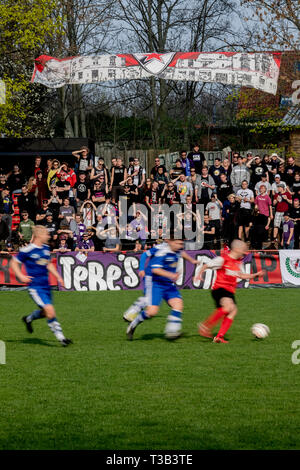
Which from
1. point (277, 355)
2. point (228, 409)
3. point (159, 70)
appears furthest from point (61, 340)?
point (159, 70)

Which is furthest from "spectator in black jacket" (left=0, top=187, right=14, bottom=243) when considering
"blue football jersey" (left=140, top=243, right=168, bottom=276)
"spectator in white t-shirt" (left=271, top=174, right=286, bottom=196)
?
"blue football jersey" (left=140, top=243, right=168, bottom=276)

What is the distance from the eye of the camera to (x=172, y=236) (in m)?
22.4

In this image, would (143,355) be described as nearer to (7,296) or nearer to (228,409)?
(228,409)

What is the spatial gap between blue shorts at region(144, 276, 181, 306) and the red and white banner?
15038mm

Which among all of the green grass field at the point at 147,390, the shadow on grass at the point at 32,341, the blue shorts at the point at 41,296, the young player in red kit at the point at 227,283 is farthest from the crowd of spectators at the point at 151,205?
the young player in red kit at the point at 227,283

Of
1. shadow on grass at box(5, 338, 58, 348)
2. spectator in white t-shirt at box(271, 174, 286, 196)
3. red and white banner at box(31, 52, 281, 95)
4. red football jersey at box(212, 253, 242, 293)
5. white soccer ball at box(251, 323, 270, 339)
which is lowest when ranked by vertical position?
shadow on grass at box(5, 338, 58, 348)

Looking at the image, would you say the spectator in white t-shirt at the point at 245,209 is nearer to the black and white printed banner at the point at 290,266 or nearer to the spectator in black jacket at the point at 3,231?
the black and white printed banner at the point at 290,266

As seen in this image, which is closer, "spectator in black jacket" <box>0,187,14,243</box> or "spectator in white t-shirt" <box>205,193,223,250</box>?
"spectator in white t-shirt" <box>205,193,223,250</box>

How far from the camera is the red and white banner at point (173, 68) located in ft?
81.0

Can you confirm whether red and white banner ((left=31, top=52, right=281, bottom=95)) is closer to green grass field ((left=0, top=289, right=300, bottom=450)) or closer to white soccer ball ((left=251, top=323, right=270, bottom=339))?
green grass field ((left=0, top=289, right=300, bottom=450))

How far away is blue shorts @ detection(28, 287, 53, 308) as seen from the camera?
11.0 m

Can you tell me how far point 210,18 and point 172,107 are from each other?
19.9 feet

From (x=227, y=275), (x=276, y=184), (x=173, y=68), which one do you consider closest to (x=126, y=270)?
(x=276, y=184)

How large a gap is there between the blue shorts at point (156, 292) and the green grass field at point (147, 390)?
75 centimetres
